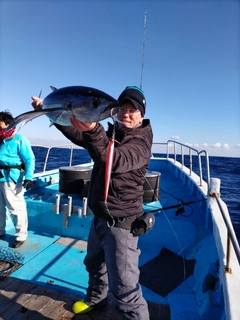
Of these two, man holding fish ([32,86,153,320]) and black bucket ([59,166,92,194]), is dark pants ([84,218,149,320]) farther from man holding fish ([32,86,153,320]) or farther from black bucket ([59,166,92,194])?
black bucket ([59,166,92,194])

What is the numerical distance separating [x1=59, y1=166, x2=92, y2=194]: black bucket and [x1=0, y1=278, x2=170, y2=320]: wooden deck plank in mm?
2345

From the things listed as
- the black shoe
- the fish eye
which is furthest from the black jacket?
the black shoe

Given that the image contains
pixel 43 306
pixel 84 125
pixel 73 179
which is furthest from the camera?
pixel 73 179

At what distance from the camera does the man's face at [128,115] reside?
6.72ft

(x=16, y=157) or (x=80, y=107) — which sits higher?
(x=80, y=107)

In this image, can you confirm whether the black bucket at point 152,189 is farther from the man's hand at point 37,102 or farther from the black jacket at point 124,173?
the man's hand at point 37,102

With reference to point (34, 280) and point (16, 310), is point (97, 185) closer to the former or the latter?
point (16, 310)

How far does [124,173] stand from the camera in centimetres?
204

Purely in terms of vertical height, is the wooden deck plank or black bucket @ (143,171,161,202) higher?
black bucket @ (143,171,161,202)

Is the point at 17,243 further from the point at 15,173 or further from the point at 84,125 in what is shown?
the point at 84,125

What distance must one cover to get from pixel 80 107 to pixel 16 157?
10.1ft

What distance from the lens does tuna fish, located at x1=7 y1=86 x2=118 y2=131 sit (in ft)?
4.88

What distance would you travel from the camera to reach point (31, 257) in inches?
153

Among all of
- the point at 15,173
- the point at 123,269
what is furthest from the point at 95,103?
the point at 15,173
